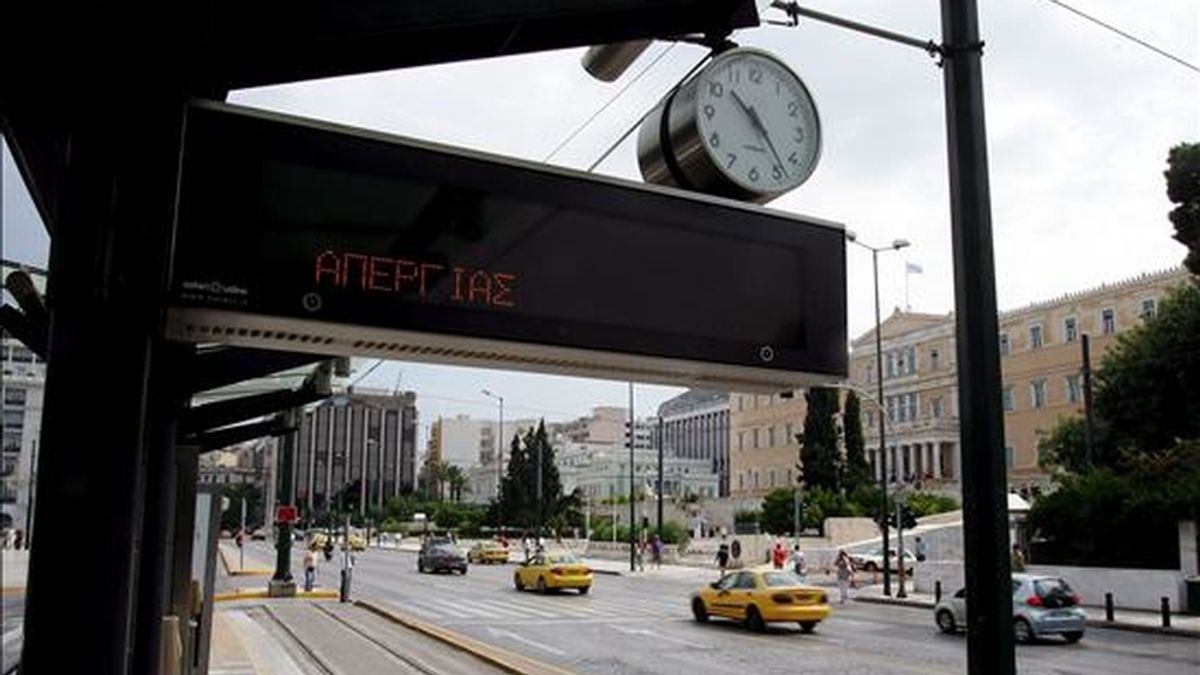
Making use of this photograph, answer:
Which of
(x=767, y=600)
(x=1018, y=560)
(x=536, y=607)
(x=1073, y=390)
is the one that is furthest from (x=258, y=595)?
(x=1073, y=390)

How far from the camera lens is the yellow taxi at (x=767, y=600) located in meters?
26.1

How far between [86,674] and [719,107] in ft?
10.3

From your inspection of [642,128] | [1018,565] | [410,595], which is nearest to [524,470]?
[410,595]

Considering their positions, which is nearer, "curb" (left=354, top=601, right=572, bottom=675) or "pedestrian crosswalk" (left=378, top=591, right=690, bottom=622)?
"curb" (left=354, top=601, right=572, bottom=675)

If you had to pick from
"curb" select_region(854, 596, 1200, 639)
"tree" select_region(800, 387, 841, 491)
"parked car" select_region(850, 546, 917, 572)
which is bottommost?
"curb" select_region(854, 596, 1200, 639)

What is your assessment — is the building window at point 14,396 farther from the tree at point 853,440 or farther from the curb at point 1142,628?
the tree at point 853,440

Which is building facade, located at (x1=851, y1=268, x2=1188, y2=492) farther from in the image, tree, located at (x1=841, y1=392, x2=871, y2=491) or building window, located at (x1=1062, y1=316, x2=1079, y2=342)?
tree, located at (x1=841, y1=392, x2=871, y2=491)

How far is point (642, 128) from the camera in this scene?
501cm

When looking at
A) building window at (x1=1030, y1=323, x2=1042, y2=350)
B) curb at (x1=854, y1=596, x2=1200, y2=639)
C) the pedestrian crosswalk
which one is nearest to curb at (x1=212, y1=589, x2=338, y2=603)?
the pedestrian crosswalk

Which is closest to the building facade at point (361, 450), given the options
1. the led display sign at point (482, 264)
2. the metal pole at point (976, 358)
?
the metal pole at point (976, 358)

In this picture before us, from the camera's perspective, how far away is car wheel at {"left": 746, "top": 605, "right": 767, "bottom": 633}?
2647 centimetres

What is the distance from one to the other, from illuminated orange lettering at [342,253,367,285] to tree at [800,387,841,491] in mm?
94194

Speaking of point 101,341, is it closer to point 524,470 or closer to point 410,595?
point 410,595

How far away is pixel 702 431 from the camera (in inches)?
6240
